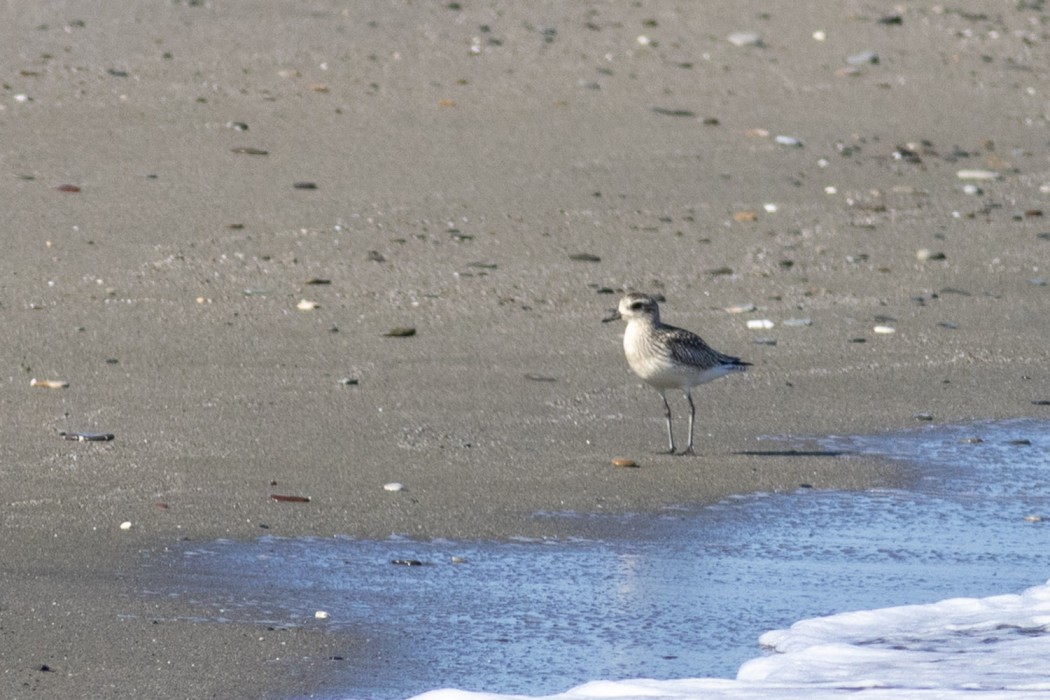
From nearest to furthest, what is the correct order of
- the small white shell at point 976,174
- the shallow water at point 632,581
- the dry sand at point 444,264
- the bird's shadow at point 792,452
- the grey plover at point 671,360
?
1. the shallow water at point 632,581
2. the dry sand at point 444,264
3. the bird's shadow at point 792,452
4. the grey plover at point 671,360
5. the small white shell at point 976,174

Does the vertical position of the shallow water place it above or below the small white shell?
below

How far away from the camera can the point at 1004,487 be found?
733 cm

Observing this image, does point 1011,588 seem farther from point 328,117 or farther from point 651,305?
point 328,117

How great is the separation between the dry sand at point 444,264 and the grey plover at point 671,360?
0.22 meters

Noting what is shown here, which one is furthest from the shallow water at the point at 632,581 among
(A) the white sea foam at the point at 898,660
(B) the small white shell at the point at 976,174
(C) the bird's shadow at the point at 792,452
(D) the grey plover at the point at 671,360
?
(B) the small white shell at the point at 976,174

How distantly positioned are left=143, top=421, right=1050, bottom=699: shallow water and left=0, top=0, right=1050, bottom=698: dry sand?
169 mm

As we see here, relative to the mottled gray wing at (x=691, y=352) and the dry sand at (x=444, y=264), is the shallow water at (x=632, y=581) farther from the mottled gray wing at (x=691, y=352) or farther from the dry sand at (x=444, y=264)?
the mottled gray wing at (x=691, y=352)

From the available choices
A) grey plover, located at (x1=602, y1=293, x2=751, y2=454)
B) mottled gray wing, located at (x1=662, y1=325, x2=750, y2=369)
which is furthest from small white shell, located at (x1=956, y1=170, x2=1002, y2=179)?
mottled gray wing, located at (x1=662, y1=325, x2=750, y2=369)

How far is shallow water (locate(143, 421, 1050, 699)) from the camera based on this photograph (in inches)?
213

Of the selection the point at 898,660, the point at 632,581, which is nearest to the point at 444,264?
the point at 632,581

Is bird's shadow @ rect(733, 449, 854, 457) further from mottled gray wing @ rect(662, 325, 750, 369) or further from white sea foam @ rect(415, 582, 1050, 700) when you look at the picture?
white sea foam @ rect(415, 582, 1050, 700)

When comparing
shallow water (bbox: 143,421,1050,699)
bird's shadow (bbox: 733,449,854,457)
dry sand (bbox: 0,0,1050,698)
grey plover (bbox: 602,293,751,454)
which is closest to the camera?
shallow water (bbox: 143,421,1050,699)

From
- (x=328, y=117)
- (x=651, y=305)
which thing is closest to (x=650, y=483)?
(x=651, y=305)

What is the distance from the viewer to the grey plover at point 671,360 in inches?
302
